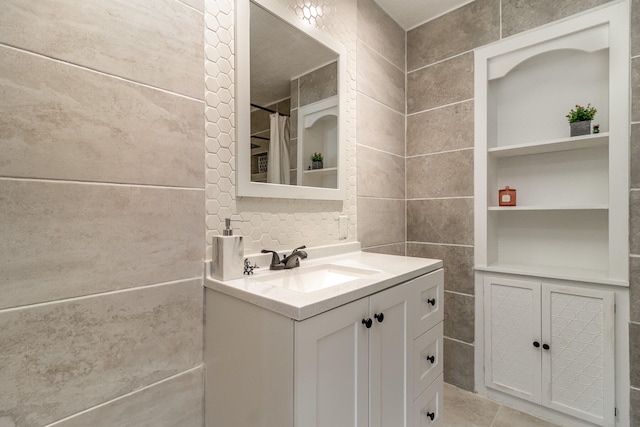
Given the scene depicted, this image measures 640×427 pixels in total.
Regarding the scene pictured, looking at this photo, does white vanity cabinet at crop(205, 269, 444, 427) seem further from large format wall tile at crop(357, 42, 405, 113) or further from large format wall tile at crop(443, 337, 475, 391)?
large format wall tile at crop(357, 42, 405, 113)

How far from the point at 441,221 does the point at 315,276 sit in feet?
3.85

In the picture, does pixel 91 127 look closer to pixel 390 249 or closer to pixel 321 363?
pixel 321 363

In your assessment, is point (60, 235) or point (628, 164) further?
point (628, 164)

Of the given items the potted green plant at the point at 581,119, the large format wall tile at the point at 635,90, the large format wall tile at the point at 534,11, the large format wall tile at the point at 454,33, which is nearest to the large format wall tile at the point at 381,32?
the large format wall tile at the point at 454,33

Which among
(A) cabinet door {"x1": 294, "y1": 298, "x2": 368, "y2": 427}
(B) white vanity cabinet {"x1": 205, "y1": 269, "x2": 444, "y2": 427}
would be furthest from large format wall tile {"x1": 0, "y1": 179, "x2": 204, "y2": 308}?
(A) cabinet door {"x1": 294, "y1": 298, "x2": 368, "y2": 427}

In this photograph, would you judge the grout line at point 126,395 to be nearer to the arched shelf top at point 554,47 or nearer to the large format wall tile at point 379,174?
the large format wall tile at point 379,174

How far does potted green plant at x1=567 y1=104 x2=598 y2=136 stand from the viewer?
1564mm

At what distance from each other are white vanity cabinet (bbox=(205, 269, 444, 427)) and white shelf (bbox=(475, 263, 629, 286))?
0.85 metres

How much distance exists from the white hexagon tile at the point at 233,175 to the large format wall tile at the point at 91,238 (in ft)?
0.35

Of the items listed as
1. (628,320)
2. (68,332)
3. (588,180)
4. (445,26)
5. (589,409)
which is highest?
(445,26)

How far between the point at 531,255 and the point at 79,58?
7.85 ft

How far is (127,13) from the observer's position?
89 centimetres

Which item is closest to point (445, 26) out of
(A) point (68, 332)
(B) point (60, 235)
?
(B) point (60, 235)

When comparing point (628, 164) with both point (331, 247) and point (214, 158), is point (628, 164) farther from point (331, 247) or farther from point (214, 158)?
point (214, 158)
